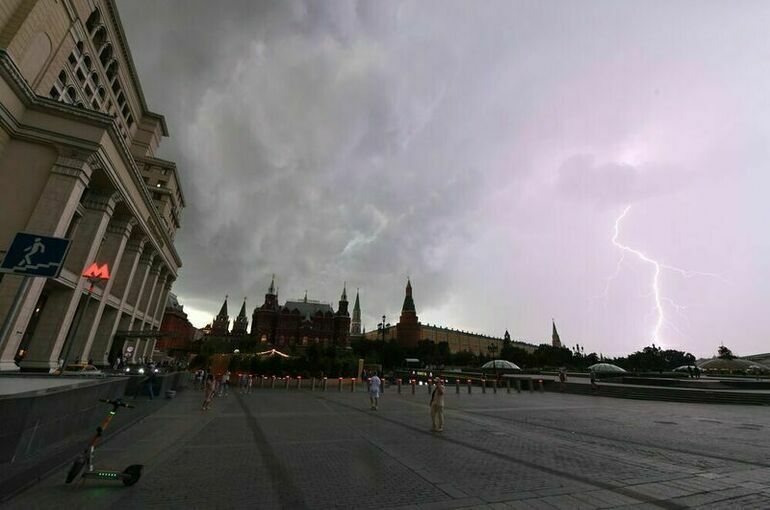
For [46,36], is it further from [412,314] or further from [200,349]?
[412,314]

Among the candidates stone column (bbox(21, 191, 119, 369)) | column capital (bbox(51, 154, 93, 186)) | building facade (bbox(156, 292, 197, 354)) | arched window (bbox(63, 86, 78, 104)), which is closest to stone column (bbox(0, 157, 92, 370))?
column capital (bbox(51, 154, 93, 186))

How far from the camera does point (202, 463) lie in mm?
7777

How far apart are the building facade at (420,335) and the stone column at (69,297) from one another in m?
109

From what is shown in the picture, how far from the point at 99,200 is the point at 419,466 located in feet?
109

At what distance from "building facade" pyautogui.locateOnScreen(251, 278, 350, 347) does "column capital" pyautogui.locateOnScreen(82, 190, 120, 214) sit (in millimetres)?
89417

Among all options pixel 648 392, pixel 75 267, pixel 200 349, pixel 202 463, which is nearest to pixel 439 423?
pixel 202 463

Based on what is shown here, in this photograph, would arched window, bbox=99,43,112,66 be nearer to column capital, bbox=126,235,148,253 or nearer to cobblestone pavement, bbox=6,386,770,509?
column capital, bbox=126,235,148,253

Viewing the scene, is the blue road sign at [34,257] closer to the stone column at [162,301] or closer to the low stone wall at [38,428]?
the low stone wall at [38,428]

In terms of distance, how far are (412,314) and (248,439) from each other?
475 feet

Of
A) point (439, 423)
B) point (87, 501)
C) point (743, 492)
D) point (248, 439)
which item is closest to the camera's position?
point (87, 501)

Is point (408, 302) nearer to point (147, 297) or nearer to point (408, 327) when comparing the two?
point (408, 327)

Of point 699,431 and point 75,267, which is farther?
point 75,267

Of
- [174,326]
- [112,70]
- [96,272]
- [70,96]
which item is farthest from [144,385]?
[174,326]

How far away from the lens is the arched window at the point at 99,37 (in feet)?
113
